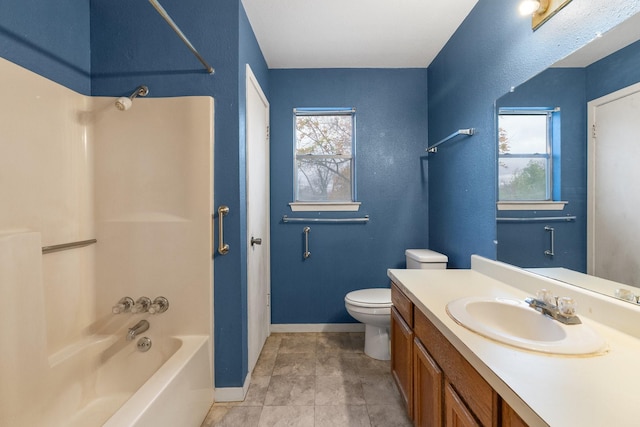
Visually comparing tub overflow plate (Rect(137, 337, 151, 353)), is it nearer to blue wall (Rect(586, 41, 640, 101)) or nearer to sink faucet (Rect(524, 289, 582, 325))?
sink faucet (Rect(524, 289, 582, 325))

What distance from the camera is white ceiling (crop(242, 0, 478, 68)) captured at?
1.73 m

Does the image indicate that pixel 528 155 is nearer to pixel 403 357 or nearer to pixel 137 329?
pixel 403 357

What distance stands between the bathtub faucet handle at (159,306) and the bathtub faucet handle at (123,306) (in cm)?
13

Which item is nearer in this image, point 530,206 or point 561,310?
point 561,310

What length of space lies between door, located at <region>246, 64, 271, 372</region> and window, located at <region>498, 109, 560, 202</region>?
1.50 meters

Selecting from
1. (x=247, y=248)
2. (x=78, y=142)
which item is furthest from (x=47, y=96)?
(x=247, y=248)

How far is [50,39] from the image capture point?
140 cm

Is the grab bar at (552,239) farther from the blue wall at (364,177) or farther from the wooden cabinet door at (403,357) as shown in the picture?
the blue wall at (364,177)

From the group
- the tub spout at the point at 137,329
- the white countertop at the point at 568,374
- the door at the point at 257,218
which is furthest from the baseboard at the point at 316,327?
the white countertop at the point at 568,374

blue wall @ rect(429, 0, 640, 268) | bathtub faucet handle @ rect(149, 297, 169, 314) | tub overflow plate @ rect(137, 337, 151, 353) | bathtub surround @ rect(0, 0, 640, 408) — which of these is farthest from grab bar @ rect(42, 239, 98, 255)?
blue wall @ rect(429, 0, 640, 268)

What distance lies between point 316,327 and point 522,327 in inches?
70.3

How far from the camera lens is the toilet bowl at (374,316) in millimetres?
1955

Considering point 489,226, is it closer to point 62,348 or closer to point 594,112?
point 594,112

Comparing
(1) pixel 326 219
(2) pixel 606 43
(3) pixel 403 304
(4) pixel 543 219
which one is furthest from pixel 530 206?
(1) pixel 326 219
